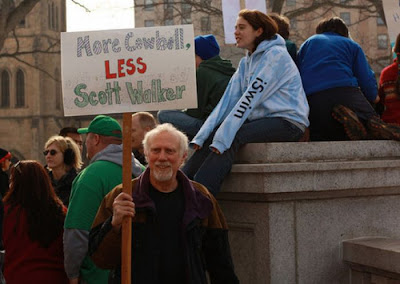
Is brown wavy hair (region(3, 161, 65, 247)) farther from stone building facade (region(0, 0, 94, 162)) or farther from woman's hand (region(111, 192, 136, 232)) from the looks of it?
stone building facade (region(0, 0, 94, 162))

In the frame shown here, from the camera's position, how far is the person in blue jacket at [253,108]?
5.11 metres

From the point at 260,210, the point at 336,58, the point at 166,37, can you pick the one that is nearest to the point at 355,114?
the point at 336,58

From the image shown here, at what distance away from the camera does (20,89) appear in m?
72.9

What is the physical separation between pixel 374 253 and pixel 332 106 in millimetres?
1275

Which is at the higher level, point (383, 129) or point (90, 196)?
point (383, 129)

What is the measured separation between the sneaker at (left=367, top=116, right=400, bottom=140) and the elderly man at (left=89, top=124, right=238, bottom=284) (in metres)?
2.18

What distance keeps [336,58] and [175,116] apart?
1247mm

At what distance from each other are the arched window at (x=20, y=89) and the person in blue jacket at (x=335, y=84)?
223 feet

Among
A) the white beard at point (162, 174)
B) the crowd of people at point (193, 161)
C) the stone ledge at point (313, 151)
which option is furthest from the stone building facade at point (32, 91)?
the white beard at point (162, 174)

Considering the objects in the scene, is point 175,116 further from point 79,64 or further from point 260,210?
point 79,64

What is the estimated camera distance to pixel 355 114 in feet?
18.8

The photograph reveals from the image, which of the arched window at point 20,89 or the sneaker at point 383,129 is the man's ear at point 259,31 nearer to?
the sneaker at point 383,129

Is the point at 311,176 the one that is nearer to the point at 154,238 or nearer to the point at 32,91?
the point at 154,238

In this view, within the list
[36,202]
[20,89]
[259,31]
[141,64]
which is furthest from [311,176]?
[20,89]
